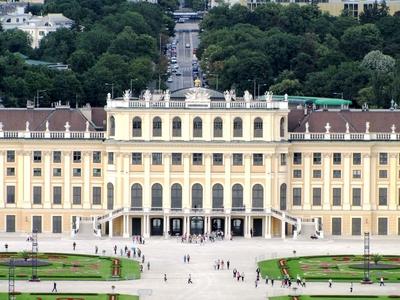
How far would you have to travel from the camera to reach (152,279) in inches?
6826

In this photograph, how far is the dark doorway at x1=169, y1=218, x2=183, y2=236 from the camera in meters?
198

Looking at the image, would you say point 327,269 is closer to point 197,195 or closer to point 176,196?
point 197,195

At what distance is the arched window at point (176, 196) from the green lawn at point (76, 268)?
16.4 m

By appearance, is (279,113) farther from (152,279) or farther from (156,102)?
(152,279)

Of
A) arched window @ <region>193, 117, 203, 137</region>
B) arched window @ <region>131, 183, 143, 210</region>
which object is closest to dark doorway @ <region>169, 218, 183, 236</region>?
arched window @ <region>131, 183, 143, 210</region>

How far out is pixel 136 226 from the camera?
198750 millimetres

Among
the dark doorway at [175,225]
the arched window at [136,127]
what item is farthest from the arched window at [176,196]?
the arched window at [136,127]

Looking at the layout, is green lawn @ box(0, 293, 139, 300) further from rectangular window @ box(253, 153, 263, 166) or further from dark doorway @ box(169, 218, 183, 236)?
rectangular window @ box(253, 153, 263, 166)

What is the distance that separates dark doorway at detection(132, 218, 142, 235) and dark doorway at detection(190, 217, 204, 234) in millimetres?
3548

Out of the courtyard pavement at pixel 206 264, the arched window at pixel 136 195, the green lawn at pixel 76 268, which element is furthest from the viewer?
the arched window at pixel 136 195

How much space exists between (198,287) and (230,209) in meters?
28.9

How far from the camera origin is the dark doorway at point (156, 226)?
652ft

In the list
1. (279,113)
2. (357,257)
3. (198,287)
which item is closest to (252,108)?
(279,113)

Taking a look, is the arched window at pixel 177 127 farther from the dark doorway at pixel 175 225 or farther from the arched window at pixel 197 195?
the dark doorway at pixel 175 225
